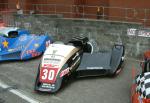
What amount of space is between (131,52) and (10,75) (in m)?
4.77

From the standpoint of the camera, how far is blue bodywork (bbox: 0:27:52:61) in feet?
40.9

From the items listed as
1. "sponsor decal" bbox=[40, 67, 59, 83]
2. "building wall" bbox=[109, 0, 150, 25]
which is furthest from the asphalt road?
"building wall" bbox=[109, 0, 150, 25]

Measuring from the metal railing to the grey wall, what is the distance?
0.96 metres

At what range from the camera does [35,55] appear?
1306 centimetres

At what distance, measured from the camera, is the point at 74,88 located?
9547 millimetres

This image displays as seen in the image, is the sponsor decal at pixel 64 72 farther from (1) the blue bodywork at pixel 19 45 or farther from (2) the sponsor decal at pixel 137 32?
(2) the sponsor decal at pixel 137 32

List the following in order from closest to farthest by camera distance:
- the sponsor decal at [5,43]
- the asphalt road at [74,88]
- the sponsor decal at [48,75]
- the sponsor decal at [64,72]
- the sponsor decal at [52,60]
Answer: the asphalt road at [74,88] < the sponsor decal at [48,75] < the sponsor decal at [64,72] < the sponsor decal at [52,60] < the sponsor decal at [5,43]

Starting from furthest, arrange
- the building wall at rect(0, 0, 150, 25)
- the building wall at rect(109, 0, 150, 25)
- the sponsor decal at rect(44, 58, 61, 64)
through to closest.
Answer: the building wall at rect(0, 0, 150, 25) < the building wall at rect(109, 0, 150, 25) < the sponsor decal at rect(44, 58, 61, 64)

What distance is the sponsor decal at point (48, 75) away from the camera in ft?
29.8

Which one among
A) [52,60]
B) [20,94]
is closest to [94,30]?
[52,60]

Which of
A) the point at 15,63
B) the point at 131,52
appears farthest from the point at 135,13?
the point at 15,63

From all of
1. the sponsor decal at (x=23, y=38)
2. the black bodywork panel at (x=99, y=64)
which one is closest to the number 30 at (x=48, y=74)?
the black bodywork panel at (x=99, y=64)

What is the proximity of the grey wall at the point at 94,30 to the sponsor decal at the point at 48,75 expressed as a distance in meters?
4.28

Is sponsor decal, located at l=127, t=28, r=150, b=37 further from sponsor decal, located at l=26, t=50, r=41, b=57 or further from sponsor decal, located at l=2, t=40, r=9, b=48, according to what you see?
sponsor decal, located at l=2, t=40, r=9, b=48
